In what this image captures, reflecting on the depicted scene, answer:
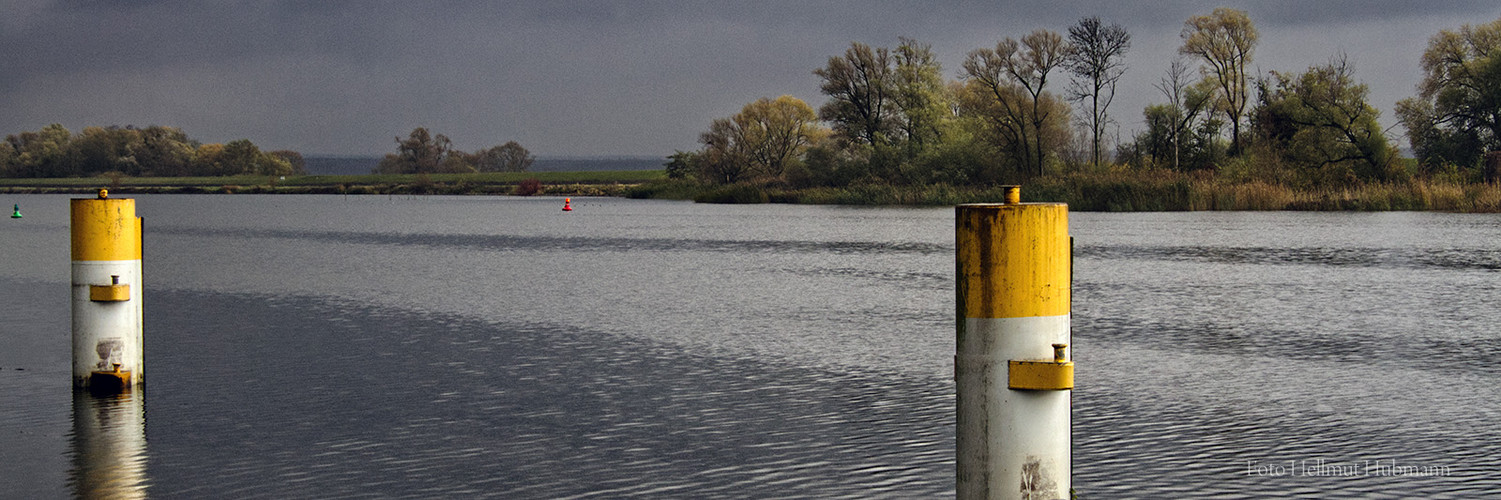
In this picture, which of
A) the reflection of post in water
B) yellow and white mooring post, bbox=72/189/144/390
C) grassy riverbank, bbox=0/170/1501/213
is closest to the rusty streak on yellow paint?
yellow and white mooring post, bbox=72/189/144/390

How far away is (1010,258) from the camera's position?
13.9 feet

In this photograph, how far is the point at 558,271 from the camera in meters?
21.9

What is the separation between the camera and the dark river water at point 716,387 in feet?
20.8

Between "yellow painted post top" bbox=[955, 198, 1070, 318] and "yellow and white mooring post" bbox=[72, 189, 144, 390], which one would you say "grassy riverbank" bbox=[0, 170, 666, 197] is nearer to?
"yellow and white mooring post" bbox=[72, 189, 144, 390]

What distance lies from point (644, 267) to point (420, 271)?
143 inches

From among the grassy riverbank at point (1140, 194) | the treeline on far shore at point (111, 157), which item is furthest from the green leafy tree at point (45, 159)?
the grassy riverbank at point (1140, 194)

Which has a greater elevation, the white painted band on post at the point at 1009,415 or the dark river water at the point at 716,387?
the white painted band on post at the point at 1009,415

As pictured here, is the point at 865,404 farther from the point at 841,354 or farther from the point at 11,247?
the point at 11,247

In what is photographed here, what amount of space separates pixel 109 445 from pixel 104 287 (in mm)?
1438

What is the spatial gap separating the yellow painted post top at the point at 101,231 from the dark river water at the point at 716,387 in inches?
35.4

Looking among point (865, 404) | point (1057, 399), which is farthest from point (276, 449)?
point (1057, 399)

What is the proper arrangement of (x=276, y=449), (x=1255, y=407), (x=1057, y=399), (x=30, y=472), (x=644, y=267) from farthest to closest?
Result: 1. (x=644, y=267)
2. (x=1255, y=407)
3. (x=276, y=449)
4. (x=30, y=472)
5. (x=1057, y=399)

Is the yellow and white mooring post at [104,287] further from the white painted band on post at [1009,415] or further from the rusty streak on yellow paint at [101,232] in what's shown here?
the white painted band on post at [1009,415]

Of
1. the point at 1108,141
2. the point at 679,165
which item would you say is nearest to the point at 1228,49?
the point at 1108,141
